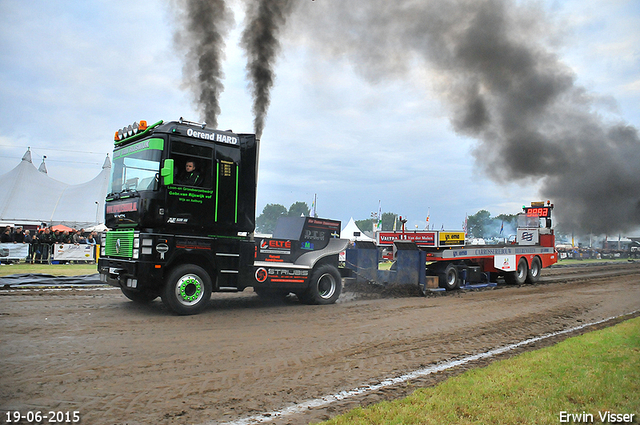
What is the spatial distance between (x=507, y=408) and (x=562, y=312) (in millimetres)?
7325

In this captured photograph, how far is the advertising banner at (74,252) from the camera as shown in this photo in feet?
68.3

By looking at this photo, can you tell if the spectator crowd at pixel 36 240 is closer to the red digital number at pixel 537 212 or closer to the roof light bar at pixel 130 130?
the roof light bar at pixel 130 130

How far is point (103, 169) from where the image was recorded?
153ft

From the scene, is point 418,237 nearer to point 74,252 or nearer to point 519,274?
point 519,274

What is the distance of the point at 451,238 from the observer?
47.6 feet

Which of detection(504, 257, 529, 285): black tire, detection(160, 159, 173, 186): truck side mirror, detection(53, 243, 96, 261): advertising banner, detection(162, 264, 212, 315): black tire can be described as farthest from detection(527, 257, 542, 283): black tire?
detection(53, 243, 96, 261): advertising banner

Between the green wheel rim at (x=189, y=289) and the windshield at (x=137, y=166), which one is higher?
the windshield at (x=137, y=166)

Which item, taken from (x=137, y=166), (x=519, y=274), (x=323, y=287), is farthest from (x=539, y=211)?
(x=137, y=166)

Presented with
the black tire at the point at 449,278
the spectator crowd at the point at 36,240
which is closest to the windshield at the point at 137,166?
the black tire at the point at 449,278

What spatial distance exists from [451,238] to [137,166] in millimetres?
9800

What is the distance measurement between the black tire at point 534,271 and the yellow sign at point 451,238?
5.17m

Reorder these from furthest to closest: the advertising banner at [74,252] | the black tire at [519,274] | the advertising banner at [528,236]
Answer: the advertising banner at [74,252]
the advertising banner at [528,236]
the black tire at [519,274]

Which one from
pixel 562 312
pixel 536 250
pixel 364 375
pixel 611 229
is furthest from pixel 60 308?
pixel 611 229

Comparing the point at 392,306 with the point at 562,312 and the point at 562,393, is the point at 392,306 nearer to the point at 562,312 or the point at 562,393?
the point at 562,312
